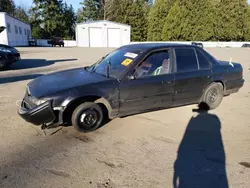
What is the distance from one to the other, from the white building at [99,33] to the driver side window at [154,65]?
3618 centimetres

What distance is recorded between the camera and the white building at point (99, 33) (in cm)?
3878

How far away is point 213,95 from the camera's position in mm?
5113

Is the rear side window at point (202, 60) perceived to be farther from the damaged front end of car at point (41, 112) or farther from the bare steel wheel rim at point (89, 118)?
the damaged front end of car at point (41, 112)

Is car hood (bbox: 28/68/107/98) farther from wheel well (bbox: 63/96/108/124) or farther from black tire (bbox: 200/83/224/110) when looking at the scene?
black tire (bbox: 200/83/224/110)

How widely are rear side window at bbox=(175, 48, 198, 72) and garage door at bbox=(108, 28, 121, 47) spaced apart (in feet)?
119

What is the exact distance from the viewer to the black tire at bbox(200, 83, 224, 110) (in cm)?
499

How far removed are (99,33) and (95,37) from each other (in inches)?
41.8

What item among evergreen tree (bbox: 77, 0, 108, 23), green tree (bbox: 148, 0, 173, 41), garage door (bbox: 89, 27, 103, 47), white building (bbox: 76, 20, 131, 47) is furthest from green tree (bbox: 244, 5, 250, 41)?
evergreen tree (bbox: 77, 0, 108, 23)

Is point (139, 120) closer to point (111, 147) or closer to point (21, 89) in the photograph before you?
point (111, 147)

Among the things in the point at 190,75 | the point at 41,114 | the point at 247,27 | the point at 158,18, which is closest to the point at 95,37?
the point at 158,18

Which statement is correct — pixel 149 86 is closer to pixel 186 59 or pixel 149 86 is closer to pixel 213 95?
pixel 186 59

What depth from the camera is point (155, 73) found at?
168 inches

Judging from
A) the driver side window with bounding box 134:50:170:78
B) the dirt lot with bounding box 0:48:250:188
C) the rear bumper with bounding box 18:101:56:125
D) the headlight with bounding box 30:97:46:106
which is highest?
the driver side window with bounding box 134:50:170:78

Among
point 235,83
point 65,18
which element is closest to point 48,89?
point 235,83
